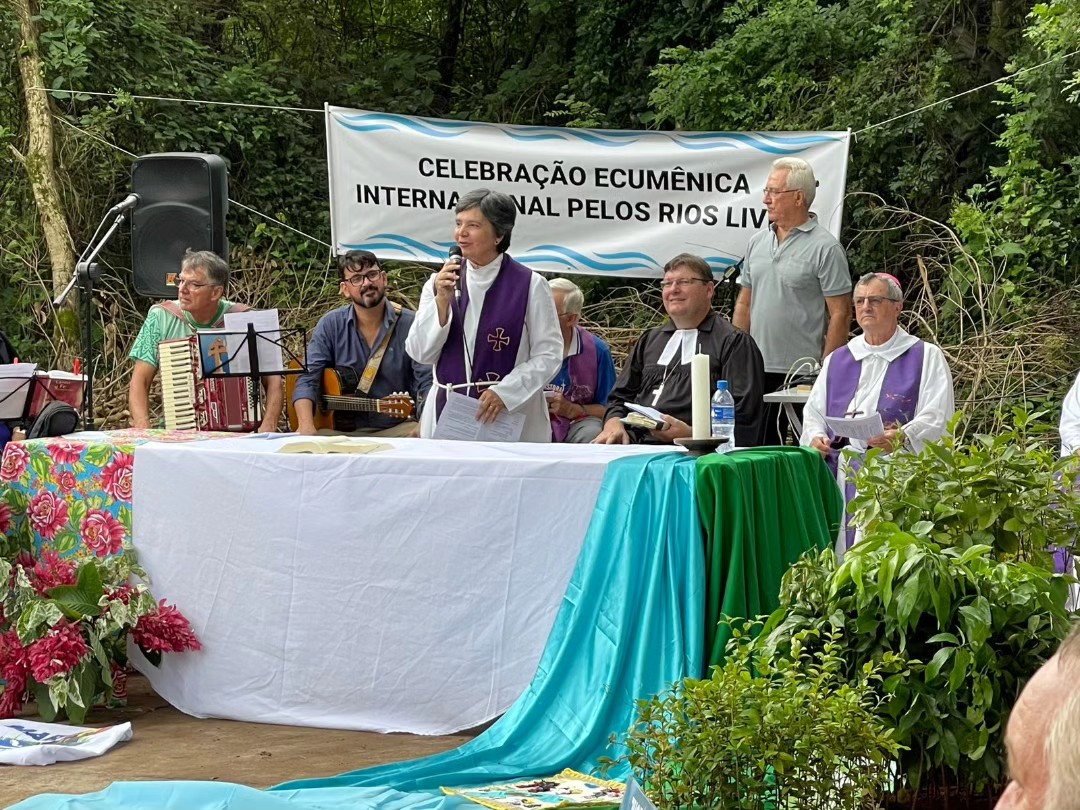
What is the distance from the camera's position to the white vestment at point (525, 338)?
5.80 meters

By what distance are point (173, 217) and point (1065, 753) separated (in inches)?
307

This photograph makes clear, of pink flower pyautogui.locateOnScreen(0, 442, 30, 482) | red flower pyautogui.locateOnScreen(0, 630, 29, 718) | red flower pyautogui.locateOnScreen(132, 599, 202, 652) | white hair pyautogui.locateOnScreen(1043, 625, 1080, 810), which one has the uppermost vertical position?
white hair pyautogui.locateOnScreen(1043, 625, 1080, 810)

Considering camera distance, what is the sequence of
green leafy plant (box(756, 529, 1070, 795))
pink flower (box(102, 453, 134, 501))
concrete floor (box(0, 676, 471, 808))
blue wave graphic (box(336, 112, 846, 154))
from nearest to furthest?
green leafy plant (box(756, 529, 1070, 795))
concrete floor (box(0, 676, 471, 808))
pink flower (box(102, 453, 134, 501))
blue wave graphic (box(336, 112, 846, 154))

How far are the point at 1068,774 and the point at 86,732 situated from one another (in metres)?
4.10

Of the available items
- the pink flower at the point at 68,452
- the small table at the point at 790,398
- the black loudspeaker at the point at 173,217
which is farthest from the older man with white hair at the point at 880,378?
the black loudspeaker at the point at 173,217

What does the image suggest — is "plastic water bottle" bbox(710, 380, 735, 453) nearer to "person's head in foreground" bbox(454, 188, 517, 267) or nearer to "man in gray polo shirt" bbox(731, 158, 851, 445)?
"person's head in foreground" bbox(454, 188, 517, 267)

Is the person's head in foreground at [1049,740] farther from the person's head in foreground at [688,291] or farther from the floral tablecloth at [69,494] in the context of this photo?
the person's head in foreground at [688,291]

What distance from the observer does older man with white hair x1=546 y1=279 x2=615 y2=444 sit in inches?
290

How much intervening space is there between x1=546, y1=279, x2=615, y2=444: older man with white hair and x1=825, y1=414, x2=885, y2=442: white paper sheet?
5.77 feet

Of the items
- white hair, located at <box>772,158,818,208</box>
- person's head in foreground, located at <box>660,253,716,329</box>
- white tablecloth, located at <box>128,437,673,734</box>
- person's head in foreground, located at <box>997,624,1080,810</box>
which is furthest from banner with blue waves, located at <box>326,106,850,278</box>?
person's head in foreground, located at <box>997,624,1080,810</box>

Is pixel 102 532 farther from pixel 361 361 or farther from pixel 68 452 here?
pixel 361 361

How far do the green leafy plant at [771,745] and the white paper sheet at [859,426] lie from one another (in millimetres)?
2976

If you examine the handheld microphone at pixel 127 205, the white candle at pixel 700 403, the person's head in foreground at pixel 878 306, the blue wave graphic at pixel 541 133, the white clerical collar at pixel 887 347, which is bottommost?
the white candle at pixel 700 403

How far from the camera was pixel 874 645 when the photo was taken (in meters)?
2.99
